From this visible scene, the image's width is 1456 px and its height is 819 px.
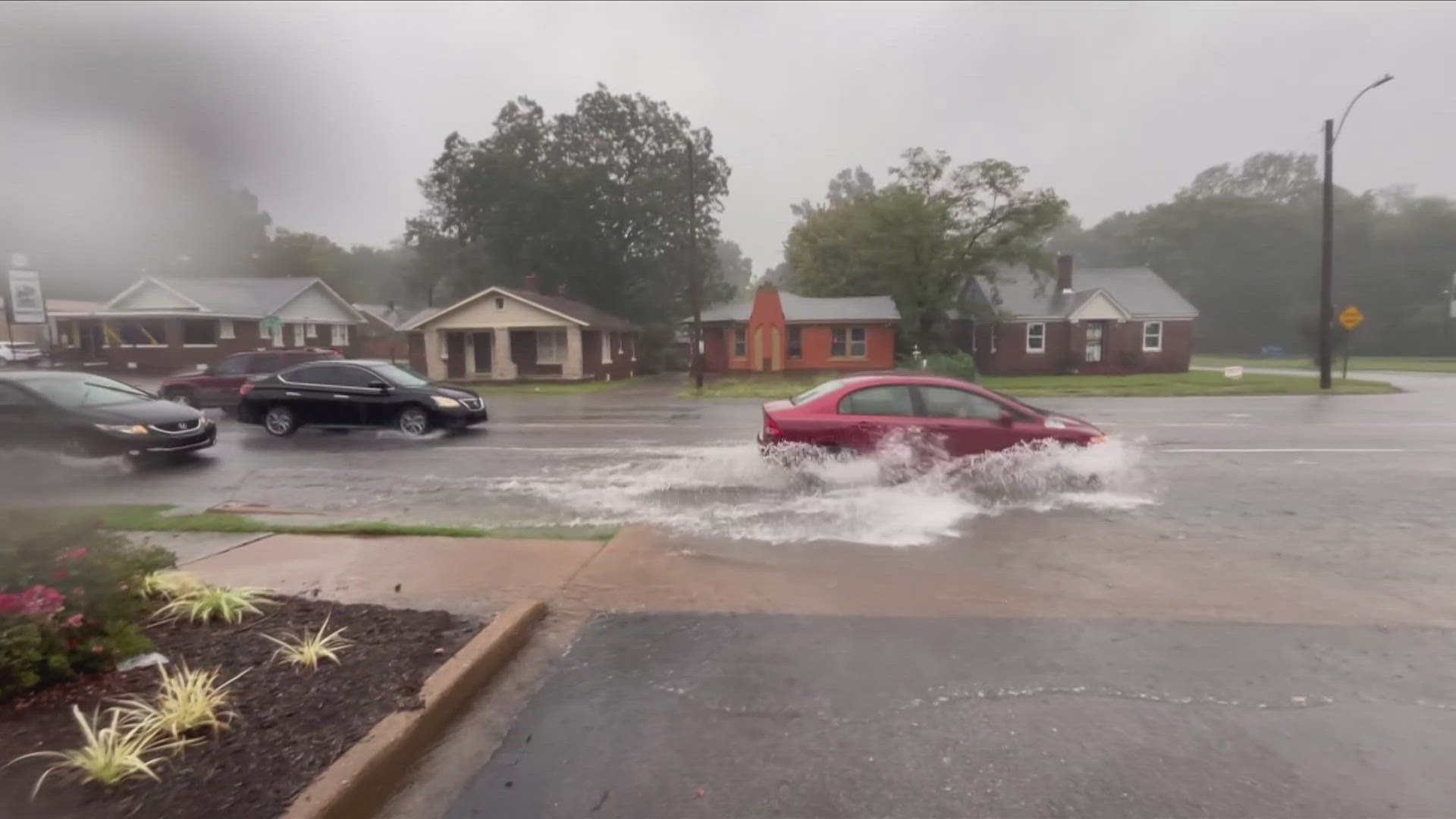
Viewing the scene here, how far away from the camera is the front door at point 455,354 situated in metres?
34.3

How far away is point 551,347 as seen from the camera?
1348 inches

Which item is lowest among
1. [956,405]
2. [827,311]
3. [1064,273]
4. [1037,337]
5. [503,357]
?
[956,405]

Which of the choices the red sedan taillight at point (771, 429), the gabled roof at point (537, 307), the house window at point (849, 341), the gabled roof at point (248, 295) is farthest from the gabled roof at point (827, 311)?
the red sedan taillight at point (771, 429)

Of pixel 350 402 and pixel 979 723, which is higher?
pixel 350 402

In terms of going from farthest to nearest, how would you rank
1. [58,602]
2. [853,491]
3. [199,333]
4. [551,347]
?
[551,347], [199,333], [853,491], [58,602]

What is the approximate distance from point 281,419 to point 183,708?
12.9 metres

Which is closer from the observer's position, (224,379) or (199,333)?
(224,379)

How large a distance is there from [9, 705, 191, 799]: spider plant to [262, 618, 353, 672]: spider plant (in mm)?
762

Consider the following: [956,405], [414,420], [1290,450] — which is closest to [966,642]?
[956,405]

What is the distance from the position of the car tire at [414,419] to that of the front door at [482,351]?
2040 centimetres

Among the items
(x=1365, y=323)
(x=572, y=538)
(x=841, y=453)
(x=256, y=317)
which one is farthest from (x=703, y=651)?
(x=1365, y=323)

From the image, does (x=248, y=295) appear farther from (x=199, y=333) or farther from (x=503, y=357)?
(x=503, y=357)

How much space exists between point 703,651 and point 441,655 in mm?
1415

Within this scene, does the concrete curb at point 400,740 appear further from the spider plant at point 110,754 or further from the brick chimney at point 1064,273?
the brick chimney at point 1064,273
